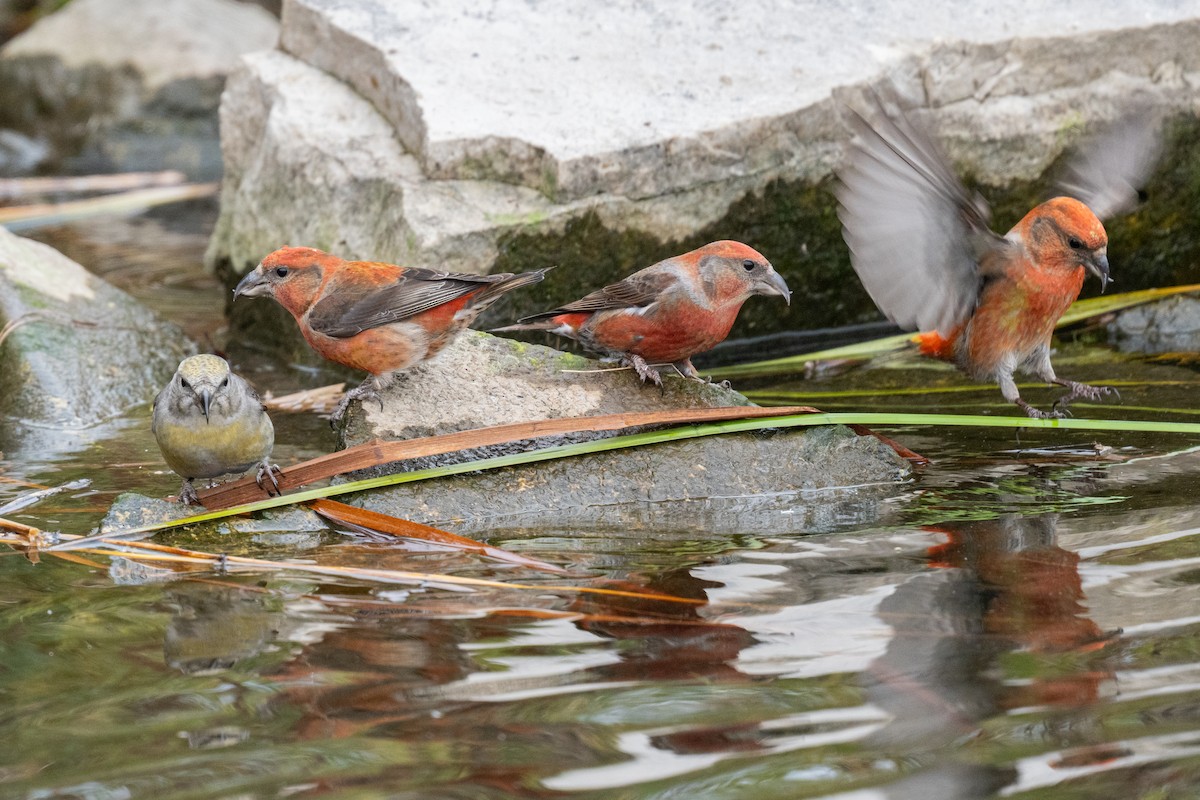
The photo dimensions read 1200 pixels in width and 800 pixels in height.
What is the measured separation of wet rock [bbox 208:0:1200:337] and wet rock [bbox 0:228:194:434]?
0.76 meters

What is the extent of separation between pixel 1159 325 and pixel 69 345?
17.1 feet

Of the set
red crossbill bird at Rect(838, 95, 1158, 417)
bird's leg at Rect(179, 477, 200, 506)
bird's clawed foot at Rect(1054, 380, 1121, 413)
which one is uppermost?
red crossbill bird at Rect(838, 95, 1158, 417)

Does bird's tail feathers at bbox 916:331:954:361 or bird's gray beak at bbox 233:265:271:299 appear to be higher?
bird's tail feathers at bbox 916:331:954:361

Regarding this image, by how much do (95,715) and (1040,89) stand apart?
18.0 ft

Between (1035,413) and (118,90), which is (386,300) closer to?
(1035,413)

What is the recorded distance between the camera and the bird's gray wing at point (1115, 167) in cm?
503

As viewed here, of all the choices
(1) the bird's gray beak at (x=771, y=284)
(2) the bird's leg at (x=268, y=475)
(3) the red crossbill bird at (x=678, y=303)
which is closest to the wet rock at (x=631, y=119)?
(3) the red crossbill bird at (x=678, y=303)

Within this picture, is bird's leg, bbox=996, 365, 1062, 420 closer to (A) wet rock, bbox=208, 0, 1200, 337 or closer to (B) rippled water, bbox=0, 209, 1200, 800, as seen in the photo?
(B) rippled water, bbox=0, 209, 1200, 800

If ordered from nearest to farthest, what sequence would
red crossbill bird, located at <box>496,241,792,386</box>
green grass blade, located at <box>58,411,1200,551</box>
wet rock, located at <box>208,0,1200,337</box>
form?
green grass blade, located at <box>58,411,1200,551</box>
red crossbill bird, located at <box>496,241,792,386</box>
wet rock, located at <box>208,0,1200,337</box>

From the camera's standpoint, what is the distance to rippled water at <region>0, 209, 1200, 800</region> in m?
2.53

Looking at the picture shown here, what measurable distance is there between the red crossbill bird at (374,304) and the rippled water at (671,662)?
34.2 inches

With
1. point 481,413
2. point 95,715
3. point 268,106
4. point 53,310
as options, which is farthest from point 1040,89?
point 95,715

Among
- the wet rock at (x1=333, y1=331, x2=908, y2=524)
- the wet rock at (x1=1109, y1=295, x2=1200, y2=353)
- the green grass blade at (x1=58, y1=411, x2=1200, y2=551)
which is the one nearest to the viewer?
the green grass blade at (x1=58, y1=411, x2=1200, y2=551)

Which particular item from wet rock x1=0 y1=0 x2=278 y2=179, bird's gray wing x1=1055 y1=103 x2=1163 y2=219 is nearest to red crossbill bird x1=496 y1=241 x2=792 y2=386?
bird's gray wing x1=1055 y1=103 x2=1163 y2=219
